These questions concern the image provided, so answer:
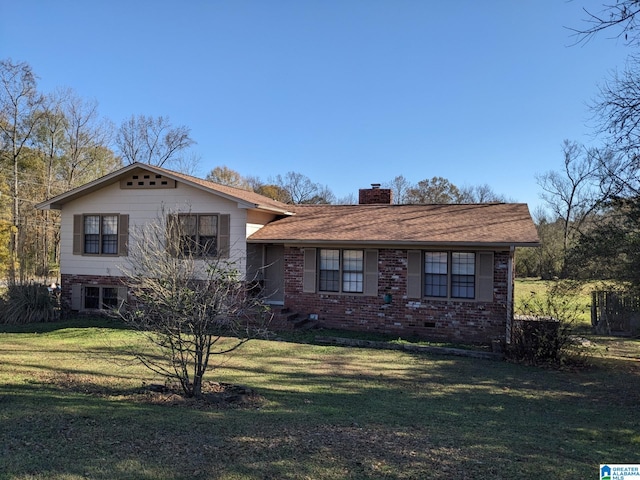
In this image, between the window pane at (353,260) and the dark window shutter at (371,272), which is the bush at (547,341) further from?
the window pane at (353,260)

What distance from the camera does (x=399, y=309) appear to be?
1354cm

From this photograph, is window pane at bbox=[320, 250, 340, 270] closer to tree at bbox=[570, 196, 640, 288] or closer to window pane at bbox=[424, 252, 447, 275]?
window pane at bbox=[424, 252, 447, 275]

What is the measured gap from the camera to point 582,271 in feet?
33.2

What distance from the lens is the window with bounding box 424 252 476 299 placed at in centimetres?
1304

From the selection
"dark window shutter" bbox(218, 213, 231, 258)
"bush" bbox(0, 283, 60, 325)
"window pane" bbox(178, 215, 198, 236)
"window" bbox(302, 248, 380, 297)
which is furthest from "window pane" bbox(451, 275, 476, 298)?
"bush" bbox(0, 283, 60, 325)

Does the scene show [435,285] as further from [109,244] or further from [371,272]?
[109,244]

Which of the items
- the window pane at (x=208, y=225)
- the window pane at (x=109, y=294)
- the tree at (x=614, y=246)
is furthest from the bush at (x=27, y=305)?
the tree at (x=614, y=246)

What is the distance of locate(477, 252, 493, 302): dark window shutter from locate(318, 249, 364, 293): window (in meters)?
3.40

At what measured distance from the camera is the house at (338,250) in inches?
504

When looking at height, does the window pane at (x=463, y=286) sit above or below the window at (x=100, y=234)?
below

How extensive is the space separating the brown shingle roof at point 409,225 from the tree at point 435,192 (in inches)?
1351

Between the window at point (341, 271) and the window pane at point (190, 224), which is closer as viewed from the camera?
Answer: the window at point (341, 271)

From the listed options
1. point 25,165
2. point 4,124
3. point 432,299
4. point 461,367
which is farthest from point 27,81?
point 461,367

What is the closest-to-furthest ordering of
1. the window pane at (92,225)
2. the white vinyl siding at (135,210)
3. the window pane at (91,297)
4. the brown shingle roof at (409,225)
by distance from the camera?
the brown shingle roof at (409,225)
the white vinyl siding at (135,210)
the window pane at (92,225)
the window pane at (91,297)
